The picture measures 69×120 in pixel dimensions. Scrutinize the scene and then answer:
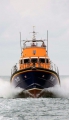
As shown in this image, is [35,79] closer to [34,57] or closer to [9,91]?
[34,57]

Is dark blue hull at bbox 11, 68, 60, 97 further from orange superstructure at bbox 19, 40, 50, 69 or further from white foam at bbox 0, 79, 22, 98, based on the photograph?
orange superstructure at bbox 19, 40, 50, 69

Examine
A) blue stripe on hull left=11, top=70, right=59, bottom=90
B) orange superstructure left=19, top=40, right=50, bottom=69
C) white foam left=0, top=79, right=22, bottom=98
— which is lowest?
white foam left=0, top=79, right=22, bottom=98

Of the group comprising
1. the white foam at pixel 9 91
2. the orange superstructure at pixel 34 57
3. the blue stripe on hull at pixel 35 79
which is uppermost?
the orange superstructure at pixel 34 57

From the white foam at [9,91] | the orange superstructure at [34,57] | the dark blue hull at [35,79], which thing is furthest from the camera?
the orange superstructure at [34,57]

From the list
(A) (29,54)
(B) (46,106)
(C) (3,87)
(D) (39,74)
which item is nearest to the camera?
(B) (46,106)

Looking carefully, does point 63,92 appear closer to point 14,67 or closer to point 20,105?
point 14,67

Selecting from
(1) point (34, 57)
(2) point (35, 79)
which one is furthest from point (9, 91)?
(2) point (35, 79)

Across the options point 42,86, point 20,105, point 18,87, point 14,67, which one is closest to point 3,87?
point 14,67

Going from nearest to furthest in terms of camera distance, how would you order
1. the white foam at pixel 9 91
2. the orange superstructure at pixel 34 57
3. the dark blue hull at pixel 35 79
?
the dark blue hull at pixel 35 79, the white foam at pixel 9 91, the orange superstructure at pixel 34 57

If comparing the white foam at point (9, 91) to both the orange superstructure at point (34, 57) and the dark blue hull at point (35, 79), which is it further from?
the orange superstructure at point (34, 57)

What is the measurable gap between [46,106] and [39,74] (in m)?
4.25

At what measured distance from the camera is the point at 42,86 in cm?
1998

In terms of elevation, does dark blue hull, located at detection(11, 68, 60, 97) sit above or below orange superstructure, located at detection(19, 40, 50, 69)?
below

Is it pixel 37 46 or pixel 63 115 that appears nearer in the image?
pixel 63 115
